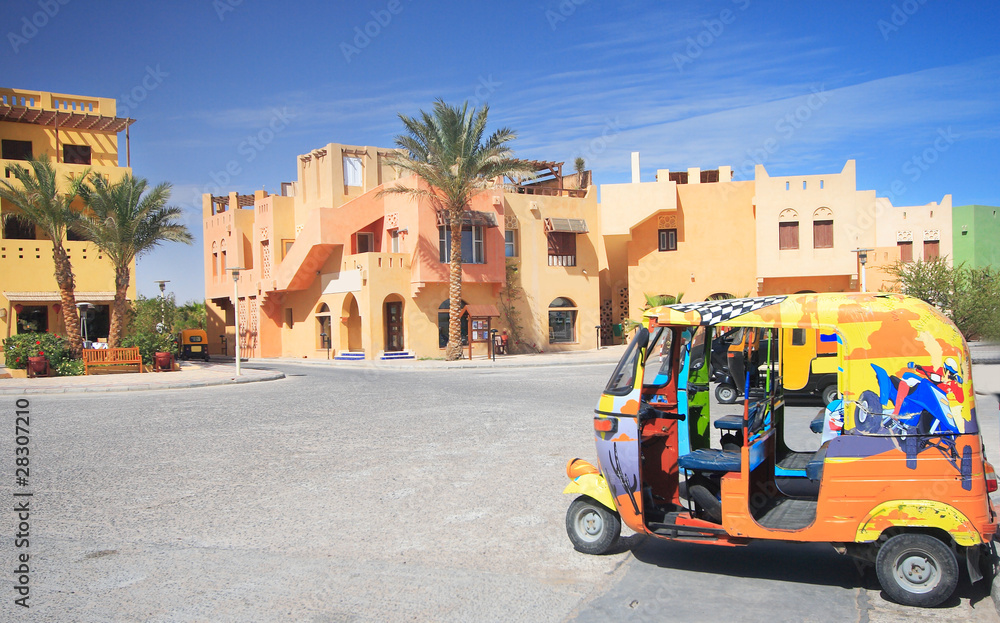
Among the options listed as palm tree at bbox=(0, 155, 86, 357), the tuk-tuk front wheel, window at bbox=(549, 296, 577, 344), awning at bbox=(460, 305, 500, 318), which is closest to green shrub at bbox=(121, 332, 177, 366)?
palm tree at bbox=(0, 155, 86, 357)

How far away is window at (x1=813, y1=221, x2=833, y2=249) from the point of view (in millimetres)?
38031

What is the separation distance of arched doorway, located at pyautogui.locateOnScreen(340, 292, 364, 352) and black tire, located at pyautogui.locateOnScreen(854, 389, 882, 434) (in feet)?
108

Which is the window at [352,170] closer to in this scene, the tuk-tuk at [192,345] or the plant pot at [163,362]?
the tuk-tuk at [192,345]

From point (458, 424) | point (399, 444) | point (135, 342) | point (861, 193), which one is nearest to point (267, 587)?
point (399, 444)

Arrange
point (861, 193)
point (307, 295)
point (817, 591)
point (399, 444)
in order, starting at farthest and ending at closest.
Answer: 1. point (307, 295)
2. point (861, 193)
3. point (399, 444)
4. point (817, 591)

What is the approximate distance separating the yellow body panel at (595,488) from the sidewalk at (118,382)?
61.9 feet

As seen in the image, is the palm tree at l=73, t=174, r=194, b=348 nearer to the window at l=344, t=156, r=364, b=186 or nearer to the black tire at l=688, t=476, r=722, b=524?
the window at l=344, t=156, r=364, b=186

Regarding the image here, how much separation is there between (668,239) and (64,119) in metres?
30.3

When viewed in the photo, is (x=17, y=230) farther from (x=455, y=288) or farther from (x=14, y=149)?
(x=455, y=288)

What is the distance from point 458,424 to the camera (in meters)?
12.7

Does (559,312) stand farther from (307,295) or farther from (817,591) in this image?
(817,591)

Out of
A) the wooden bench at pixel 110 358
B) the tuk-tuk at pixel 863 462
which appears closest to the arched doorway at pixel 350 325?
the wooden bench at pixel 110 358

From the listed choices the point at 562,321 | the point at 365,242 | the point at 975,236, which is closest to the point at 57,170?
the point at 365,242

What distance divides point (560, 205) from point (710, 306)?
33.9 meters
